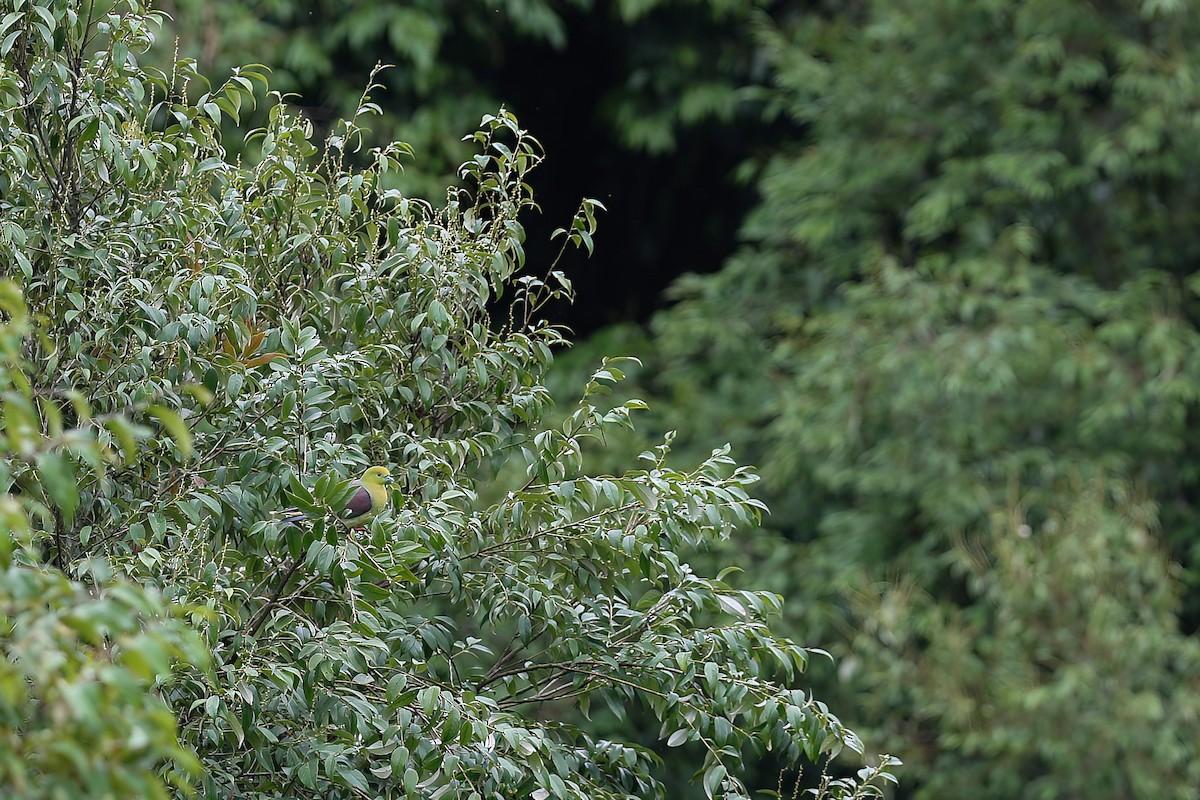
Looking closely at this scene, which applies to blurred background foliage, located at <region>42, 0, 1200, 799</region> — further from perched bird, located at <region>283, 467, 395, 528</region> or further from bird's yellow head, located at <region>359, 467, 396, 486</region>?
bird's yellow head, located at <region>359, 467, 396, 486</region>

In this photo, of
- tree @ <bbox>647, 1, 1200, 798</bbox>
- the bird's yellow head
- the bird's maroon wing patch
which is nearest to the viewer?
the bird's yellow head

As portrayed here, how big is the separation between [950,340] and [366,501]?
4.02m

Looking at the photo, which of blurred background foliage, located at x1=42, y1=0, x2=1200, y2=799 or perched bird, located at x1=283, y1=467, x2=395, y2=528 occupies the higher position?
perched bird, located at x1=283, y1=467, x2=395, y2=528

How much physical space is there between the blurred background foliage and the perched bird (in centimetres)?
297

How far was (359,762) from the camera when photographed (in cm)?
211

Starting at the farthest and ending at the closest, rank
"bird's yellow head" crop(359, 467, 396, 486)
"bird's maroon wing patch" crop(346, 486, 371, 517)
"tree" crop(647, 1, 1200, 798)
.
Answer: "tree" crop(647, 1, 1200, 798), "bird's maroon wing patch" crop(346, 486, 371, 517), "bird's yellow head" crop(359, 467, 396, 486)

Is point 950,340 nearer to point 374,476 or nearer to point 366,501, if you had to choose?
point 366,501

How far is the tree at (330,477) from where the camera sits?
6.49 feet

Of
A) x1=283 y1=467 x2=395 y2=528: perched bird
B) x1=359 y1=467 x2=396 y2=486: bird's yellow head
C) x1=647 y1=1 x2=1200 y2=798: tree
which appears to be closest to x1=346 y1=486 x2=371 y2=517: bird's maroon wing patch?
x1=283 y1=467 x2=395 y2=528: perched bird

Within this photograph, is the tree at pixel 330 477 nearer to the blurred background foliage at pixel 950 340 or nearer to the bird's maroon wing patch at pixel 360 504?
the bird's maroon wing patch at pixel 360 504

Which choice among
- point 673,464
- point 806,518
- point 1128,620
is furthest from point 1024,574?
point 673,464

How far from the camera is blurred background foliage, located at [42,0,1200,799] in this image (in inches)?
209

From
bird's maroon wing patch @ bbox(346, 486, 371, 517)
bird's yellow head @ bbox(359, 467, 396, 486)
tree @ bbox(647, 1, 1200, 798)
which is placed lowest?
tree @ bbox(647, 1, 1200, 798)

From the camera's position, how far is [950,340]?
18.7 ft
